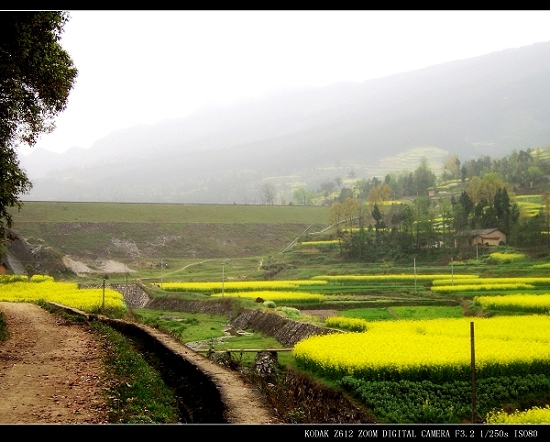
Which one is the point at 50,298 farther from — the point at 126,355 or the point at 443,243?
the point at 443,243

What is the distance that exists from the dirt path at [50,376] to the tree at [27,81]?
3485 millimetres

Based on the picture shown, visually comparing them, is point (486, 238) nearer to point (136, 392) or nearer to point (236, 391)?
point (136, 392)

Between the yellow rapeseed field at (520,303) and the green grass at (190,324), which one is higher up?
the yellow rapeseed field at (520,303)

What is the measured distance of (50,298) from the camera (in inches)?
1232

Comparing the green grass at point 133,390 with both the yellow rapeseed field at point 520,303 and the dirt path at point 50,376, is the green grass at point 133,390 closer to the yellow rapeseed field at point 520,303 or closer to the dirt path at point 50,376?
the dirt path at point 50,376

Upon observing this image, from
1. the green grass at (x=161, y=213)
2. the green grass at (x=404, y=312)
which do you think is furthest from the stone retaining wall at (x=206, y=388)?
the green grass at (x=161, y=213)

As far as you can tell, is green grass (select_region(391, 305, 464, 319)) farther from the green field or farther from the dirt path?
the green field

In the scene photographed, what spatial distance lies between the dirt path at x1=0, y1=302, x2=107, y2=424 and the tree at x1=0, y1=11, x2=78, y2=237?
11.4 ft

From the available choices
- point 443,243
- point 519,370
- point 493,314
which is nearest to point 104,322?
point 519,370

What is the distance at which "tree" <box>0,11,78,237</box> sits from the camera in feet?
33.3

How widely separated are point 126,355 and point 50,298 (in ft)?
64.8

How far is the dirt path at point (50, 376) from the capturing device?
8.55 metres

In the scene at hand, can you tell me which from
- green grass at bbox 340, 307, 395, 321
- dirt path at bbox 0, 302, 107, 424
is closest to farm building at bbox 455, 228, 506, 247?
green grass at bbox 340, 307, 395, 321
